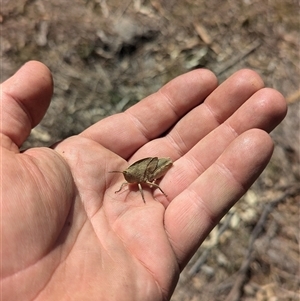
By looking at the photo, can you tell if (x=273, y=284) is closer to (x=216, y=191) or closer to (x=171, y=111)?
(x=216, y=191)

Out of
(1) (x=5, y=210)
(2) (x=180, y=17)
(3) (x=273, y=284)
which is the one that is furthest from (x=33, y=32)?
(3) (x=273, y=284)

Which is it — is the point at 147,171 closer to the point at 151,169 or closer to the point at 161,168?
the point at 151,169

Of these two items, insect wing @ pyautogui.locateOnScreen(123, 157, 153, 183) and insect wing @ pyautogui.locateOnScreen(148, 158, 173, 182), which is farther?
insect wing @ pyautogui.locateOnScreen(148, 158, 173, 182)

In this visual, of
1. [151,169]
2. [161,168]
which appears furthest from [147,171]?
[161,168]

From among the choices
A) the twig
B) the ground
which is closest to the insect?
the ground

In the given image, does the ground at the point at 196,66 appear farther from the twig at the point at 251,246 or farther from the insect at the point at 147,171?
the insect at the point at 147,171

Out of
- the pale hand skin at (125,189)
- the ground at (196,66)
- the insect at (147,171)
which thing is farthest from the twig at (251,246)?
the insect at (147,171)

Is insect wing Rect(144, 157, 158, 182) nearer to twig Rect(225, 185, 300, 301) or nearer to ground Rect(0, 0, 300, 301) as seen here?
ground Rect(0, 0, 300, 301)
